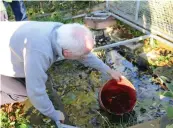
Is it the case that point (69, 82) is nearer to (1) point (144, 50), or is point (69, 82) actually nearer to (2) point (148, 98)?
(2) point (148, 98)

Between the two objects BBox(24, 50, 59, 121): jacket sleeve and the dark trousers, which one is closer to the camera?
BBox(24, 50, 59, 121): jacket sleeve

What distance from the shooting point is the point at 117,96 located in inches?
152

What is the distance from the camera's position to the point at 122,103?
377cm

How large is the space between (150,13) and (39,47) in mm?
3235

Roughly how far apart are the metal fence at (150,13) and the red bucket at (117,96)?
1716 mm

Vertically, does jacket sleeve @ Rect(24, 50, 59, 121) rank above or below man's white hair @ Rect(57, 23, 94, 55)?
below

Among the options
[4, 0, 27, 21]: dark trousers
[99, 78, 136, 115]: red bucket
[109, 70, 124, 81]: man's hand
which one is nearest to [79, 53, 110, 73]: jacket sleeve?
[109, 70, 124, 81]: man's hand

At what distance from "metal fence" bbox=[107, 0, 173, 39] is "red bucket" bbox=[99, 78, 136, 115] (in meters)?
1.72

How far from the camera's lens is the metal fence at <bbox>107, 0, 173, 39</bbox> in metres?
4.89

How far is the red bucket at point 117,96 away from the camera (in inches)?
140

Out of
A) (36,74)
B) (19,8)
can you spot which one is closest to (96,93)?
(36,74)

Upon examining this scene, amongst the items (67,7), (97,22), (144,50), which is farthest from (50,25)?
(67,7)

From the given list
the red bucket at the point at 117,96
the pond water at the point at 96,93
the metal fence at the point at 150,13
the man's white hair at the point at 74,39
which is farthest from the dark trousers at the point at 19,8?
the man's white hair at the point at 74,39

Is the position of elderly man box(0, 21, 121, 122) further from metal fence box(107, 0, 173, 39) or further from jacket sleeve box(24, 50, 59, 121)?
metal fence box(107, 0, 173, 39)
